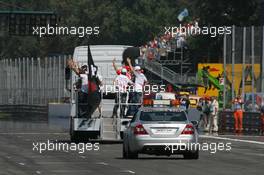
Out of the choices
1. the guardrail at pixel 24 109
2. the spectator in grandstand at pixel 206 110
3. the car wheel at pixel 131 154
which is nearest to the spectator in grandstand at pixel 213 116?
the spectator in grandstand at pixel 206 110

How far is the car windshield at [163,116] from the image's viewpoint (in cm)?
3089

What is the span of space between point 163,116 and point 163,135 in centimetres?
68

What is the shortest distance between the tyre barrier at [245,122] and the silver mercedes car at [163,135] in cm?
1939

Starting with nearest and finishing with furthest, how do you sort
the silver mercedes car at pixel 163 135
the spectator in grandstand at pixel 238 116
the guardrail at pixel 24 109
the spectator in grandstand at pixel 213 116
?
1. the silver mercedes car at pixel 163 135
2. the spectator in grandstand at pixel 238 116
3. the spectator in grandstand at pixel 213 116
4. the guardrail at pixel 24 109

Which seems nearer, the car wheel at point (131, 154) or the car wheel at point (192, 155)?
the car wheel at point (192, 155)

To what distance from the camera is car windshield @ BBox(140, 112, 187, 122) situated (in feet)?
101

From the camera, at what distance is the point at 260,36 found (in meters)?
51.7

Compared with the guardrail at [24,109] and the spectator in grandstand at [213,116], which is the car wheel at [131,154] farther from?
the guardrail at [24,109]

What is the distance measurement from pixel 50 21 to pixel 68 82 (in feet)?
65.5

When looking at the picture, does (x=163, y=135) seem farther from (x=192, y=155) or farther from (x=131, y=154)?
(x=131, y=154)

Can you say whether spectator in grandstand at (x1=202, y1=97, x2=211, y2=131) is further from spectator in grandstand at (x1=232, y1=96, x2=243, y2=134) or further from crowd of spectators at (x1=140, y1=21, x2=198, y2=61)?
crowd of spectators at (x1=140, y1=21, x2=198, y2=61)

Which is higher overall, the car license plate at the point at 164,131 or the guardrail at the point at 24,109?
the car license plate at the point at 164,131

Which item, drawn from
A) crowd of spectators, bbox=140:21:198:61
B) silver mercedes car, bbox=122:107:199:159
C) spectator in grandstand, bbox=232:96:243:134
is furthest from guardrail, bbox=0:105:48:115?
silver mercedes car, bbox=122:107:199:159

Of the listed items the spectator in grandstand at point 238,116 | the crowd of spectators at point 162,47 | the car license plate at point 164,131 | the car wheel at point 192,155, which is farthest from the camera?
the crowd of spectators at point 162,47
